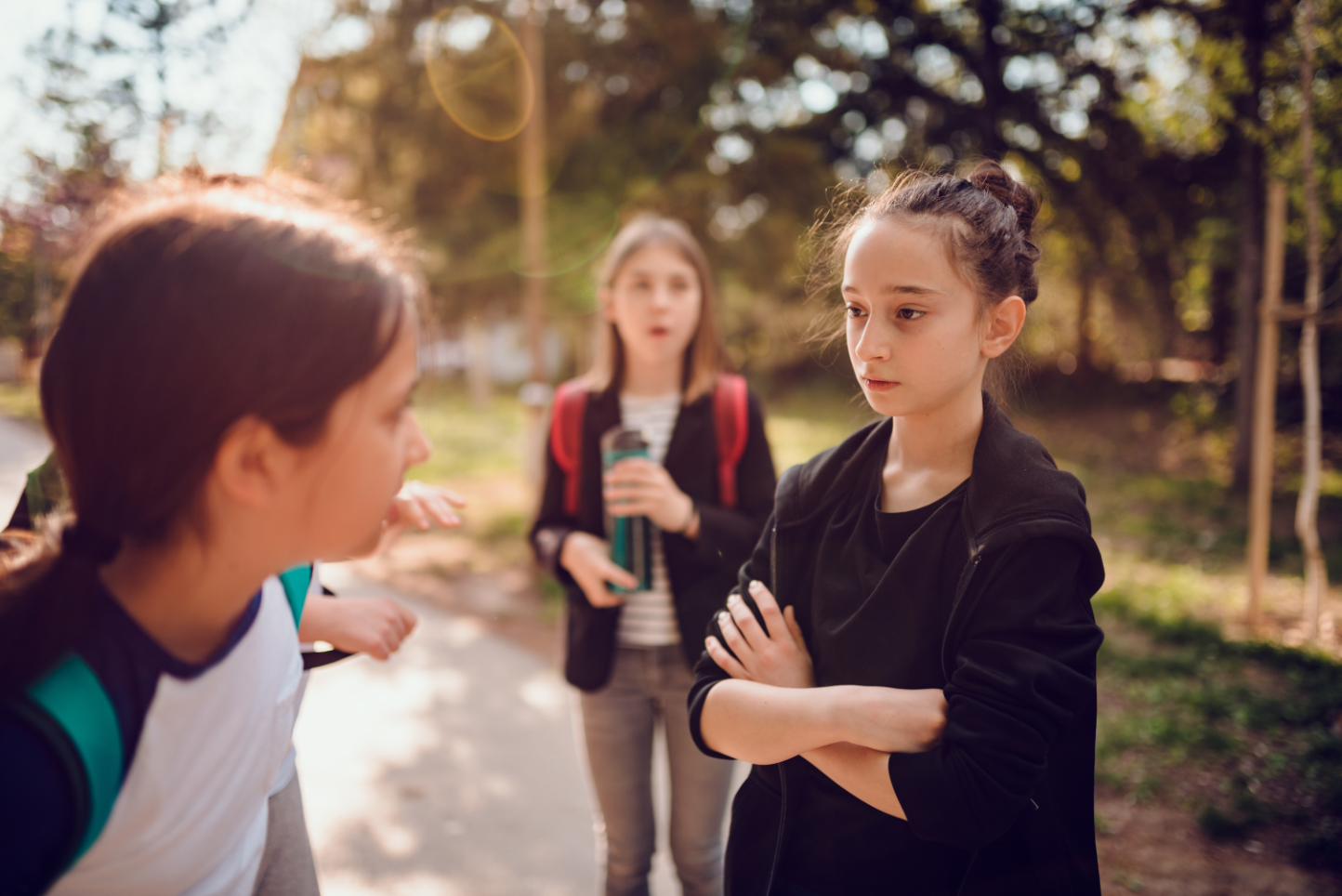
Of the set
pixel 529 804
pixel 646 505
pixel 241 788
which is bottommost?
pixel 529 804

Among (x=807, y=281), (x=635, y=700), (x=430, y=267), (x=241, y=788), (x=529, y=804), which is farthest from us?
(x=430, y=267)

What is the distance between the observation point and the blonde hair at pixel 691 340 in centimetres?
222

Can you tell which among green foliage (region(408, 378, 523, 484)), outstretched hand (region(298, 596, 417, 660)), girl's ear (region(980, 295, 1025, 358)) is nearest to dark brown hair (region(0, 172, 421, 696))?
outstretched hand (region(298, 596, 417, 660))

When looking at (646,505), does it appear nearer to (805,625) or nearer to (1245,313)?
(805,625)

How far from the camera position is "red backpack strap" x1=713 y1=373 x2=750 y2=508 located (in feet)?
6.97

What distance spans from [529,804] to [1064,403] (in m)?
13.3

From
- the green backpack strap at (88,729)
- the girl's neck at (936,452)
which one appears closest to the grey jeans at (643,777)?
the girl's neck at (936,452)

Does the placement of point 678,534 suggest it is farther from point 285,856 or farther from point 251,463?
point 251,463

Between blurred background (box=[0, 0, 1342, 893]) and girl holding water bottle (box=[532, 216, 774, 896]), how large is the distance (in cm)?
39

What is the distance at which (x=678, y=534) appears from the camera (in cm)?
203

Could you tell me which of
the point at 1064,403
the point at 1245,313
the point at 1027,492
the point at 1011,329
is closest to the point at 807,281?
the point at 1011,329

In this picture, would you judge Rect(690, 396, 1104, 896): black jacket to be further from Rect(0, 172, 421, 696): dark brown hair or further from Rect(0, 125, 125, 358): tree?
Rect(0, 125, 125, 358): tree

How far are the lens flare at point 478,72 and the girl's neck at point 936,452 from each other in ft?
19.0

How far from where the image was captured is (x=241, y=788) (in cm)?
100
